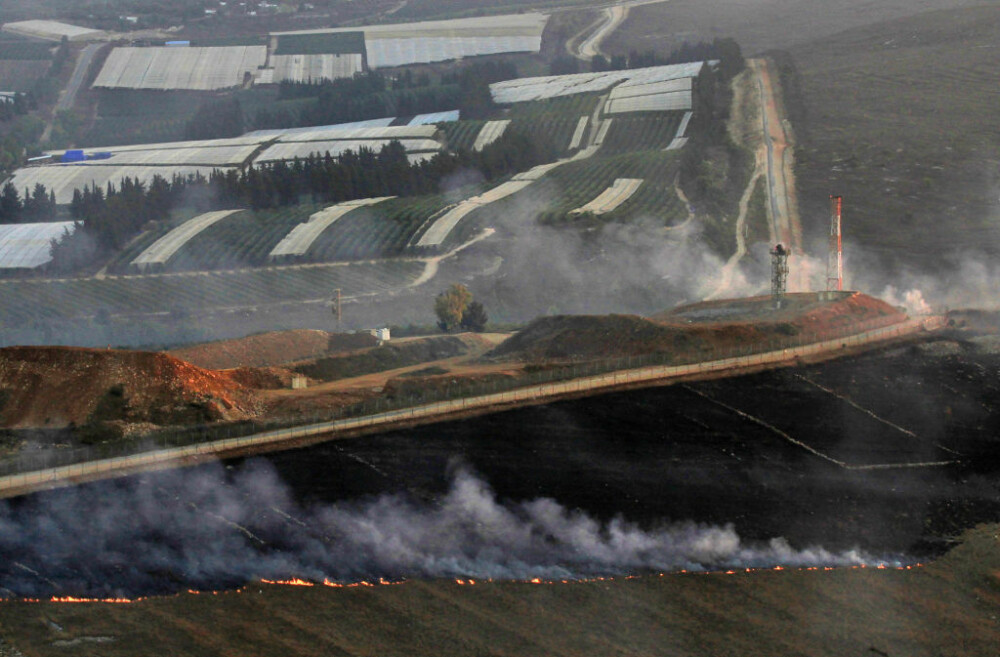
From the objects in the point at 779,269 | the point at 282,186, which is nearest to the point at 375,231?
the point at 282,186

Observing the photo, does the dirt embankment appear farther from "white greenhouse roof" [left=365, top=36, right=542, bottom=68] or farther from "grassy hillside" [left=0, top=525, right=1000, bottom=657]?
"white greenhouse roof" [left=365, top=36, right=542, bottom=68]

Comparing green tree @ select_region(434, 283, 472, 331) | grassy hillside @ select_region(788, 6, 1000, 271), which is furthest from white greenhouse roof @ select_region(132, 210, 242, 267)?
grassy hillside @ select_region(788, 6, 1000, 271)

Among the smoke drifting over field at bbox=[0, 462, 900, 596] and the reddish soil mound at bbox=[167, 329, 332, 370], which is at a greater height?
the reddish soil mound at bbox=[167, 329, 332, 370]

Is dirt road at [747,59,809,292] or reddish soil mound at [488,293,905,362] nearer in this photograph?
reddish soil mound at [488,293,905,362]

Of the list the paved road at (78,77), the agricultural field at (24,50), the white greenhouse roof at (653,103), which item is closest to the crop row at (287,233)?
the white greenhouse roof at (653,103)

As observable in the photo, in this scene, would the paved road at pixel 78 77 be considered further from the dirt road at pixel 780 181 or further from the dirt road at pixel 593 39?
the dirt road at pixel 780 181

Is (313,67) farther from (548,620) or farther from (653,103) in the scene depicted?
(548,620)
